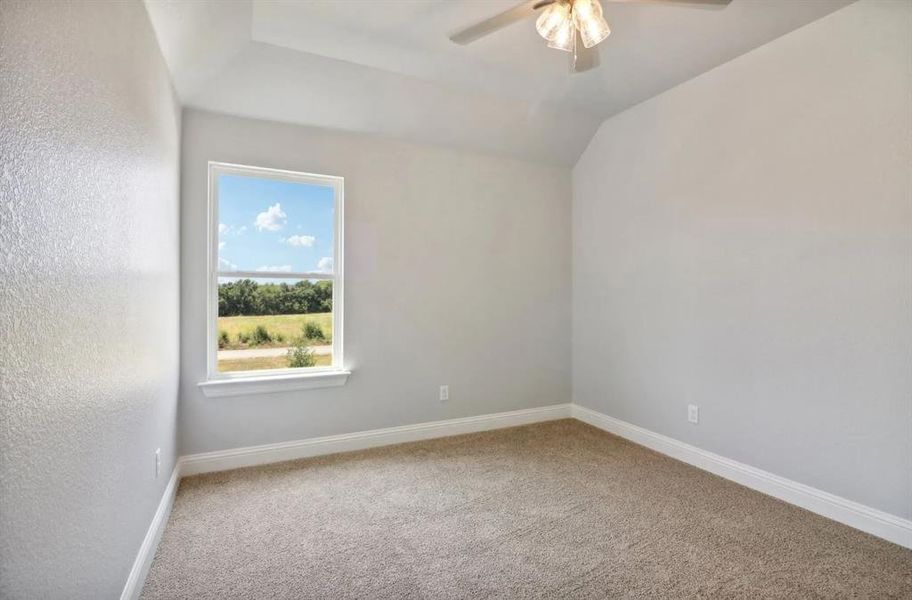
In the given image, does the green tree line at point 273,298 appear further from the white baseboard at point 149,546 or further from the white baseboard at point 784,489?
the white baseboard at point 784,489

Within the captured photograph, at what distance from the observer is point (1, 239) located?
2.57 ft

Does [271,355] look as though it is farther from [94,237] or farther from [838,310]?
[838,310]

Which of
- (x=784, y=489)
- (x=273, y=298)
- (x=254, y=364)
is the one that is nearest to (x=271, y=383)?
(x=254, y=364)

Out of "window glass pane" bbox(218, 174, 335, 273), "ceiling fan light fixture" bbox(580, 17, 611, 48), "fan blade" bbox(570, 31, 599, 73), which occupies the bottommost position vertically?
"window glass pane" bbox(218, 174, 335, 273)

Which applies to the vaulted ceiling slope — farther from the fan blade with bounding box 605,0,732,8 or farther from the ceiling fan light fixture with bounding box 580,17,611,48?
the ceiling fan light fixture with bounding box 580,17,611,48

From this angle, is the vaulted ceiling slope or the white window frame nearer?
the vaulted ceiling slope

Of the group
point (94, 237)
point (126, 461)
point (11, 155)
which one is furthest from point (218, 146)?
point (11, 155)

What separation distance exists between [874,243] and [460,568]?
2583mm

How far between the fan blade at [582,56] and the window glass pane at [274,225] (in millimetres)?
1953

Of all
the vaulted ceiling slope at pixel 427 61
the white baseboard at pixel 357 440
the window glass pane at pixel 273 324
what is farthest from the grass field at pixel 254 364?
the vaulted ceiling slope at pixel 427 61

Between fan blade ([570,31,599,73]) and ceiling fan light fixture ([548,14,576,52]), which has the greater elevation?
fan blade ([570,31,599,73])

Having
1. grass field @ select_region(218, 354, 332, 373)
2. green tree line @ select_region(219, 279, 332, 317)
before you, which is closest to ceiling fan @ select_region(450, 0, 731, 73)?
green tree line @ select_region(219, 279, 332, 317)

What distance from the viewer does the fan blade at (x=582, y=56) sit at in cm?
205

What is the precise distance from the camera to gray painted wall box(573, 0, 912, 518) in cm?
215
